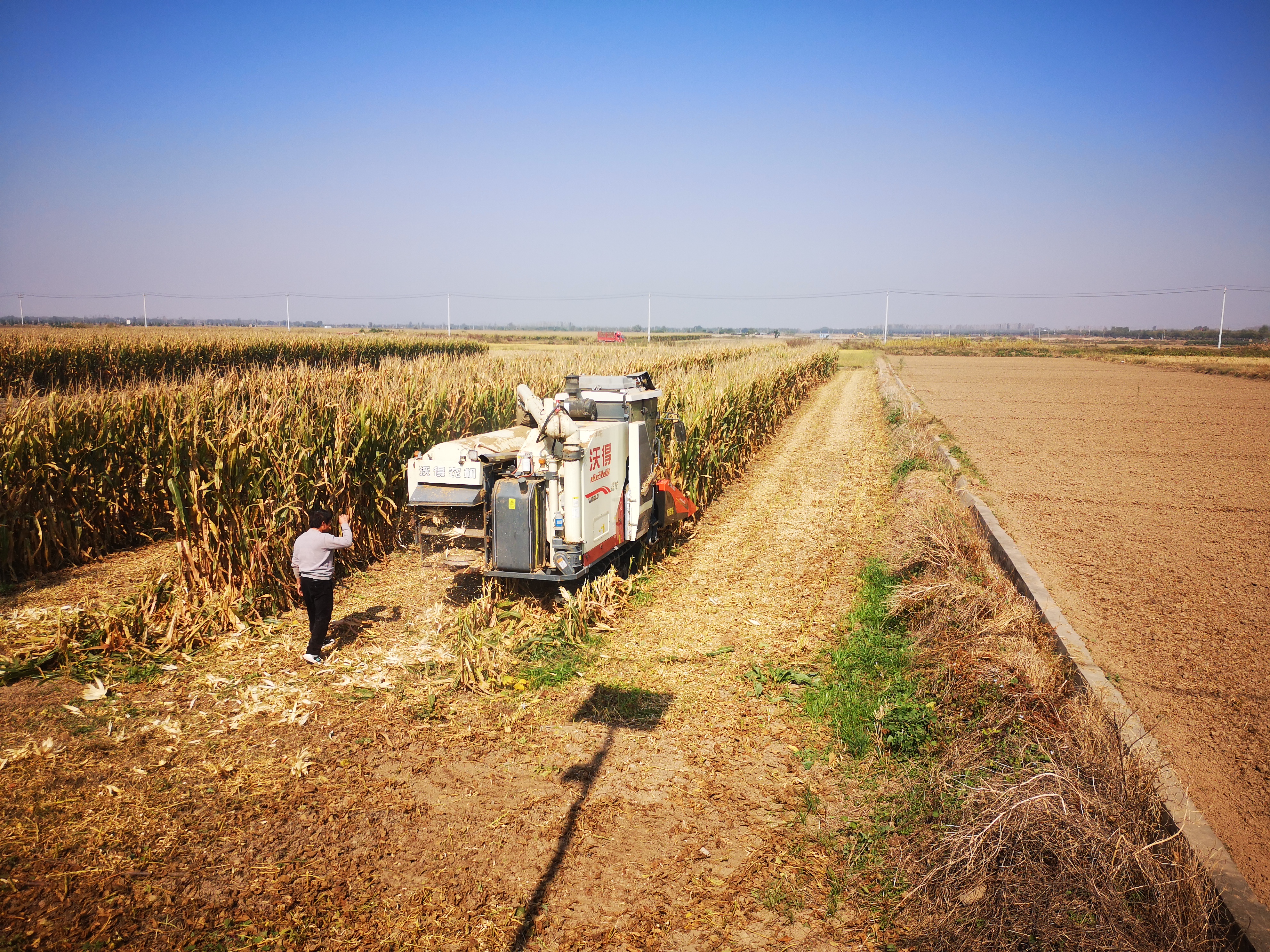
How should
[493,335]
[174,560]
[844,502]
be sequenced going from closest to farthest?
[174,560], [844,502], [493,335]

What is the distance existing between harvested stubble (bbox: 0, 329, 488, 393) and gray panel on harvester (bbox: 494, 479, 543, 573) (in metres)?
9.42

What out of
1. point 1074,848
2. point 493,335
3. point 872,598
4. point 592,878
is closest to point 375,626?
point 592,878

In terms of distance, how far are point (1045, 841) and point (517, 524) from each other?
464cm

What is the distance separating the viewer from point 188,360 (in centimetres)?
2689

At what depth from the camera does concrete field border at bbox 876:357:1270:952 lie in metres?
3.54

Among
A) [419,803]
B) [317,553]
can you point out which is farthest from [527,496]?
[419,803]

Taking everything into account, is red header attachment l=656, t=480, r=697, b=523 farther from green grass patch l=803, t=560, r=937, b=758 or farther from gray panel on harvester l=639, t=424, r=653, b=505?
green grass patch l=803, t=560, r=937, b=758

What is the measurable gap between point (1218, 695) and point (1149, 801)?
270cm

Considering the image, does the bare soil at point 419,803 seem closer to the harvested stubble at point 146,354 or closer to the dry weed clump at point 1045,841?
the dry weed clump at point 1045,841

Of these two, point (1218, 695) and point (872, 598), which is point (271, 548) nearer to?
point (872, 598)

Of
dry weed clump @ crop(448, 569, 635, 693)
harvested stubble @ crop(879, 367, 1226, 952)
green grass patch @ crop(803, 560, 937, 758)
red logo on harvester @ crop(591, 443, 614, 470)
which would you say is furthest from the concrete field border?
red logo on harvester @ crop(591, 443, 614, 470)

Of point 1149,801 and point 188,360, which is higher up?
point 188,360

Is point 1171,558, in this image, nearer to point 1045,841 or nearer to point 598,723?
point 1045,841

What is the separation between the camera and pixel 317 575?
6.60 meters
